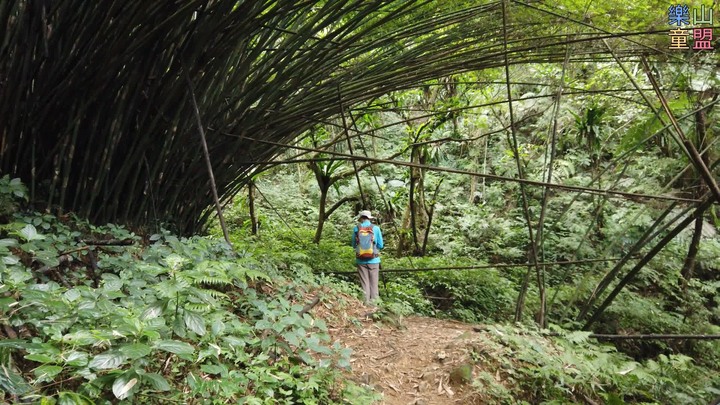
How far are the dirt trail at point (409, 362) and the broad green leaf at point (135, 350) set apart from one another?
1.16 m

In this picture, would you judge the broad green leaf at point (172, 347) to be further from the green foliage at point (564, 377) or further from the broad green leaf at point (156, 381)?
the green foliage at point (564, 377)

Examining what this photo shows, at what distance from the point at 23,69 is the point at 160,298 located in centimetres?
126

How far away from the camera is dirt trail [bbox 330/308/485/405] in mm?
2033

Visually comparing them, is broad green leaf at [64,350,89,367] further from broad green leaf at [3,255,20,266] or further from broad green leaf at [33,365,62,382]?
broad green leaf at [3,255,20,266]

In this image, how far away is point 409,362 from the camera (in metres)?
2.39

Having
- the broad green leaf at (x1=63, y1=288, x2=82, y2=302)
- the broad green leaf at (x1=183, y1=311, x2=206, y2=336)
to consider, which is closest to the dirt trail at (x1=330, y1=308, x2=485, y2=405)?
the broad green leaf at (x1=183, y1=311, x2=206, y2=336)

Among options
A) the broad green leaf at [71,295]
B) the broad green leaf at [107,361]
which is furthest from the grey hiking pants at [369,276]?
the broad green leaf at [107,361]

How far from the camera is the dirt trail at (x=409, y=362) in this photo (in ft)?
6.67

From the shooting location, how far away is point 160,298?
1304mm

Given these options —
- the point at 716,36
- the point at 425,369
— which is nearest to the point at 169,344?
the point at 425,369

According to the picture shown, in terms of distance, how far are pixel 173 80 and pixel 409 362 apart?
2.08 meters

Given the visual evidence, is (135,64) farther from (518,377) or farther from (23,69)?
(518,377)

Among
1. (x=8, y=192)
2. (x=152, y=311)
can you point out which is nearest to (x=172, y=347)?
(x=152, y=311)

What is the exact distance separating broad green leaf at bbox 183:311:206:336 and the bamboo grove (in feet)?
1.94
